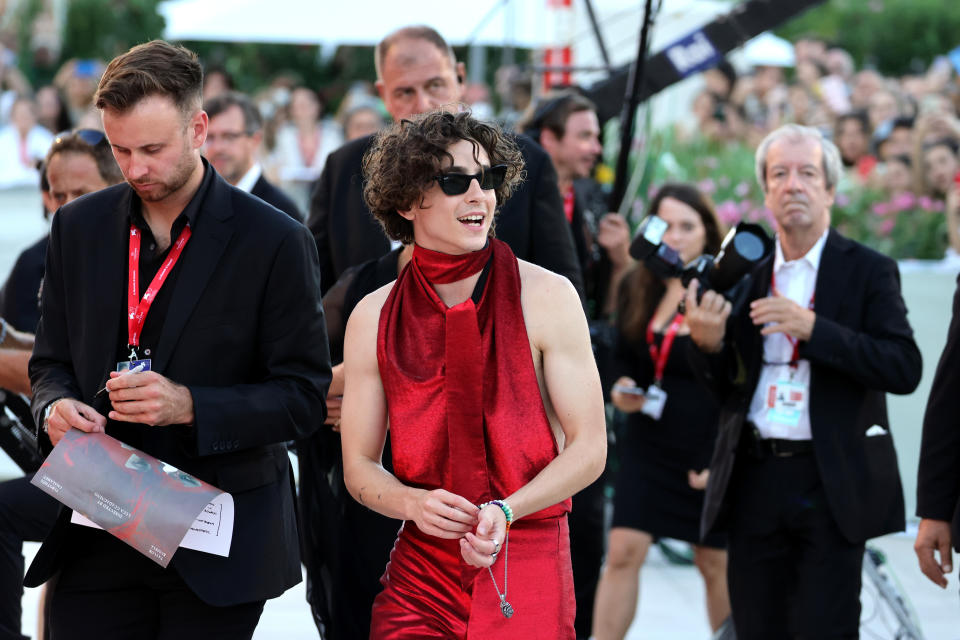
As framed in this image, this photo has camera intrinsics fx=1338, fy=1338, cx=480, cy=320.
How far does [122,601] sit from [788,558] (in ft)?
7.79

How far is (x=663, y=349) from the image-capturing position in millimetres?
5832

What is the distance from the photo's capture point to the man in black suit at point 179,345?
319 cm

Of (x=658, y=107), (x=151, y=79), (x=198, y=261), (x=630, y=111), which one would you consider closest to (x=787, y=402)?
(x=630, y=111)

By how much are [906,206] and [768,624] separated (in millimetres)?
5179

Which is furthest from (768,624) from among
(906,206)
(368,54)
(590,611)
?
(368,54)

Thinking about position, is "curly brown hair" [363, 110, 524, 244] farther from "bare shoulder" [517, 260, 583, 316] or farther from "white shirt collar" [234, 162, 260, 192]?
"white shirt collar" [234, 162, 260, 192]

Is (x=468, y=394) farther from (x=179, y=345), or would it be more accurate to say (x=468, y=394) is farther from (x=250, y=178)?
(x=250, y=178)

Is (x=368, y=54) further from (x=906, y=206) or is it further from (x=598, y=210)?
(x=598, y=210)

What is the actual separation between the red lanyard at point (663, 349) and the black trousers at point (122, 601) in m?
2.95

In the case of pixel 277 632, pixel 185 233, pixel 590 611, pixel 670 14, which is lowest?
pixel 277 632

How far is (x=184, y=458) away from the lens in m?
3.28

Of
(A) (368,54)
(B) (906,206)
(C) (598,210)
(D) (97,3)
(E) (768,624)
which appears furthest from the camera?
(A) (368,54)

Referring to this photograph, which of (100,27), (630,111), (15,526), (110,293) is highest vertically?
(100,27)

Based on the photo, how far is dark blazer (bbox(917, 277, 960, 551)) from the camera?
394cm
